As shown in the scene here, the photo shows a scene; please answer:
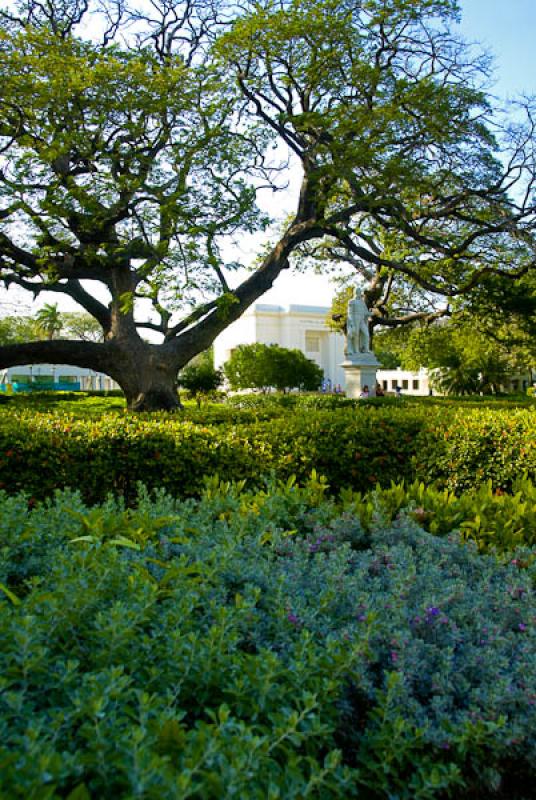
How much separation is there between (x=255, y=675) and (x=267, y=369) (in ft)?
108

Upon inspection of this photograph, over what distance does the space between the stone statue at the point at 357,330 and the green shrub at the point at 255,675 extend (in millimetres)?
16838

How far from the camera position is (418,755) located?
144cm

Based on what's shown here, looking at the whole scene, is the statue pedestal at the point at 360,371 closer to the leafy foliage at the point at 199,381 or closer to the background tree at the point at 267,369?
the leafy foliage at the point at 199,381

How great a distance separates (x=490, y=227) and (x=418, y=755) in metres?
14.7

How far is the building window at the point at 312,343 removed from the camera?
213ft

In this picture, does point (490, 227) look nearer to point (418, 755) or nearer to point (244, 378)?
point (418, 755)

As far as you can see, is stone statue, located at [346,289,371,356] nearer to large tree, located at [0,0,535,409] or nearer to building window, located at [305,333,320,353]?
large tree, located at [0,0,535,409]

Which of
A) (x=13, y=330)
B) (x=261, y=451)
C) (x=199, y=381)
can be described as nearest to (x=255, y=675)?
(x=261, y=451)

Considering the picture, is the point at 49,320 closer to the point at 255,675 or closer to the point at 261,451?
the point at 261,451

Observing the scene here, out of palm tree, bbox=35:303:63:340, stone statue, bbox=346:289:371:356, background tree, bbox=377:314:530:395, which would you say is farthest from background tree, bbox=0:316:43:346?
stone statue, bbox=346:289:371:356

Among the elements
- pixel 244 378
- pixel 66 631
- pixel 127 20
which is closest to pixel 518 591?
pixel 66 631

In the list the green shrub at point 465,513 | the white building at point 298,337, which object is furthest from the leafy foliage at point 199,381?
the white building at point 298,337

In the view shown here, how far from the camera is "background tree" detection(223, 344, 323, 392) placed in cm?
3431

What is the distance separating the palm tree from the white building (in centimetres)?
1407
